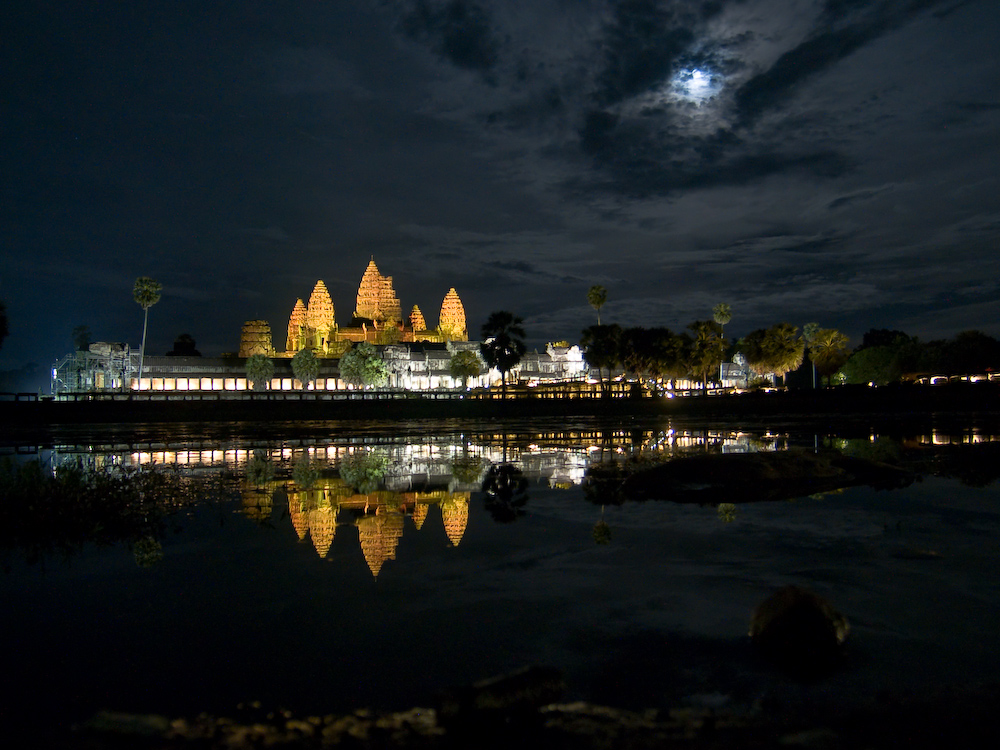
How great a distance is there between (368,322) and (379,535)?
169 m

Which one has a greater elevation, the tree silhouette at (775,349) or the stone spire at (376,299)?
the stone spire at (376,299)

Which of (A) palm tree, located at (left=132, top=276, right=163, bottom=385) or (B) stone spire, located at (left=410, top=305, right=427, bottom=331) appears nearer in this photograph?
(A) palm tree, located at (left=132, top=276, right=163, bottom=385)

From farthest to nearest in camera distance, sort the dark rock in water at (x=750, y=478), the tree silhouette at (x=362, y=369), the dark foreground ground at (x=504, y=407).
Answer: the tree silhouette at (x=362, y=369), the dark foreground ground at (x=504, y=407), the dark rock in water at (x=750, y=478)

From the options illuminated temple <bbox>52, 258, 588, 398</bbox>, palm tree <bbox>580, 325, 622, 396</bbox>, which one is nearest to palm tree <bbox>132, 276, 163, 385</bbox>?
illuminated temple <bbox>52, 258, 588, 398</bbox>

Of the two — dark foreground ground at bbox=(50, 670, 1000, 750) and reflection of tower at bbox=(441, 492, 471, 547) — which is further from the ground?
reflection of tower at bbox=(441, 492, 471, 547)

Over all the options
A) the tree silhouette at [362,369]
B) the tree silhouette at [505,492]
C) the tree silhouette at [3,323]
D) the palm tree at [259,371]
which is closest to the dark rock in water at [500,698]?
the tree silhouette at [505,492]

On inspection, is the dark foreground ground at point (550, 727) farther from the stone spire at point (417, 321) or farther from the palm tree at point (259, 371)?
the stone spire at point (417, 321)

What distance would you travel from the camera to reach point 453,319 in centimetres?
17912

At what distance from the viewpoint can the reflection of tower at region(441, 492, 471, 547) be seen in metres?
12.0

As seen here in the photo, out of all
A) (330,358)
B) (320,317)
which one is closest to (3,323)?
(330,358)

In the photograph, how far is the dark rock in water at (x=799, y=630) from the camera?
6504 millimetres

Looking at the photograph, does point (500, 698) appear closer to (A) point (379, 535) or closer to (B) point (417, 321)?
(A) point (379, 535)

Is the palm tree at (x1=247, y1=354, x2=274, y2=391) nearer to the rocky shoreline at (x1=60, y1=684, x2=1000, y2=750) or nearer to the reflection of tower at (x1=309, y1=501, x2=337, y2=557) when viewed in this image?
the reflection of tower at (x1=309, y1=501, x2=337, y2=557)

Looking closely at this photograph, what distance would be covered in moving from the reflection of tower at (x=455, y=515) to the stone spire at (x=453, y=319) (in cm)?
16140
